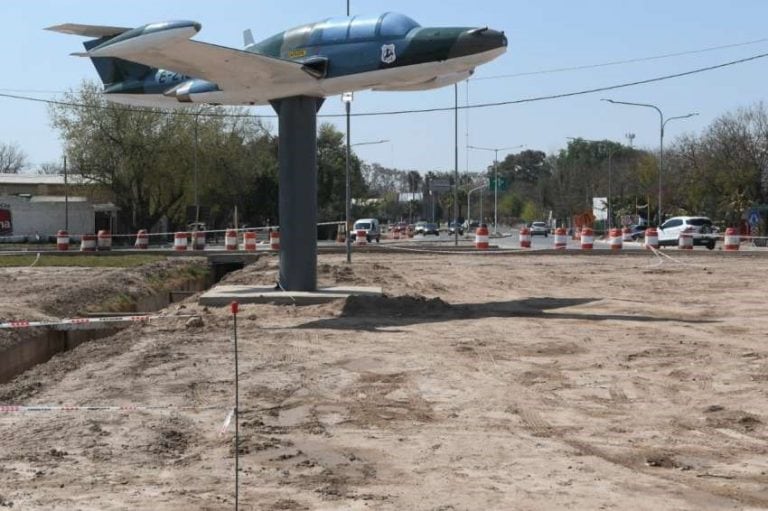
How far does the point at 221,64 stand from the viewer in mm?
16797

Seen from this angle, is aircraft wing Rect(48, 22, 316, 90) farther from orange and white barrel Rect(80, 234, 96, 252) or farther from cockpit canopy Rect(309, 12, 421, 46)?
orange and white barrel Rect(80, 234, 96, 252)

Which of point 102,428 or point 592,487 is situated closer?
point 592,487

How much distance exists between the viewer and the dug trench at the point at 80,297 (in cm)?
1494

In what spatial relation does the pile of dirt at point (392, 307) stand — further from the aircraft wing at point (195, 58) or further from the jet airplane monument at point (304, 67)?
the aircraft wing at point (195, 58)

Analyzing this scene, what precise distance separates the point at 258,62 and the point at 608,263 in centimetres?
1724

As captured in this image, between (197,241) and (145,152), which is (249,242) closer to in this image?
(197,241)

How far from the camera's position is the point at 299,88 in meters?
17.5

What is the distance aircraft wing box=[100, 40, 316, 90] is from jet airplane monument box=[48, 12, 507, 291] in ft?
0.06

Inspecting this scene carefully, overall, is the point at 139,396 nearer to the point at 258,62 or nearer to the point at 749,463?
the point at 749,463

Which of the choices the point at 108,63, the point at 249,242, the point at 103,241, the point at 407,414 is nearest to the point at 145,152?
the point at 103,241

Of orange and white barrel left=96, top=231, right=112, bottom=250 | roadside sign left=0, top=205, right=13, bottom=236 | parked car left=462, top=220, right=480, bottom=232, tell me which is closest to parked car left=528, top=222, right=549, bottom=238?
parked car left=462, top=220, right=480, bottom=232

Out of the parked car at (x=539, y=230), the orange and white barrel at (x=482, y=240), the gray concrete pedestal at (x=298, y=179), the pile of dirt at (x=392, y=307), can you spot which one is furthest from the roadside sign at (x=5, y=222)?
the pile of dirt at (x=392, y=307)

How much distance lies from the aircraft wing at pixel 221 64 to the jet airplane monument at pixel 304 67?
2cm

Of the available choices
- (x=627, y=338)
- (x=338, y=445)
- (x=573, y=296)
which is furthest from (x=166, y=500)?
(x=573, y=296)
